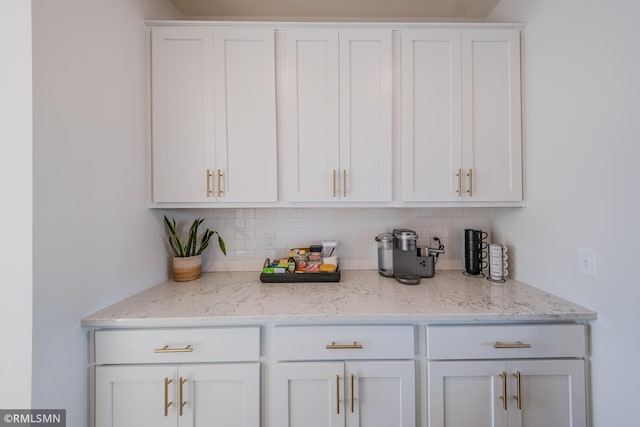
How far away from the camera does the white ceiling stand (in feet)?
5.12

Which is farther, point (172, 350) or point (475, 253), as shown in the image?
point (475, 253)

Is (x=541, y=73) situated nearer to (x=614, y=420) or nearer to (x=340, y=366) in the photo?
(x=614, y=420)

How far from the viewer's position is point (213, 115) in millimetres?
1378

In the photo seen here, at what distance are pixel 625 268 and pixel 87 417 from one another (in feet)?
7.56

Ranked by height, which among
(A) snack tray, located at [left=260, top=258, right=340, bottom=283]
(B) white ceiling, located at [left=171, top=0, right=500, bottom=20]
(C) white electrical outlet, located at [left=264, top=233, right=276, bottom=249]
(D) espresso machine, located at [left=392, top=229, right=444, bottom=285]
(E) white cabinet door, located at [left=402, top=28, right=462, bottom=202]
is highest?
(B) white ceiling, located at [left=171, top=0, right=500, bottom=20]

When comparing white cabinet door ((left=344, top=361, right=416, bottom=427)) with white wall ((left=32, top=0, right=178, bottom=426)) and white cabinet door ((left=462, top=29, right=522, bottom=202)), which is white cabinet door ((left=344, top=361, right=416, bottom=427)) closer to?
white cabinet door ((left=462, top=29, right=522, bottom=202))

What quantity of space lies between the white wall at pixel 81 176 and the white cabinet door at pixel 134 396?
8 cm

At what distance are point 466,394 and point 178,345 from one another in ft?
4.22

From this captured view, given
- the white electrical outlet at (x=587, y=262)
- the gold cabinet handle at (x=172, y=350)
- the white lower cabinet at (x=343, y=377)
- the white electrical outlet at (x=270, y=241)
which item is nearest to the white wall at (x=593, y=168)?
the white electrical outlet at (x=587, y=262)

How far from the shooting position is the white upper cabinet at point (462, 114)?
1.37m

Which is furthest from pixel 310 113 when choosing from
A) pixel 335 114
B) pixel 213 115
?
pixel 213 115

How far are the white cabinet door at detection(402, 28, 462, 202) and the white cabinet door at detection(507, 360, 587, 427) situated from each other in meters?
0.87

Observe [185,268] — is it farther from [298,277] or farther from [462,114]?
[462,114]
